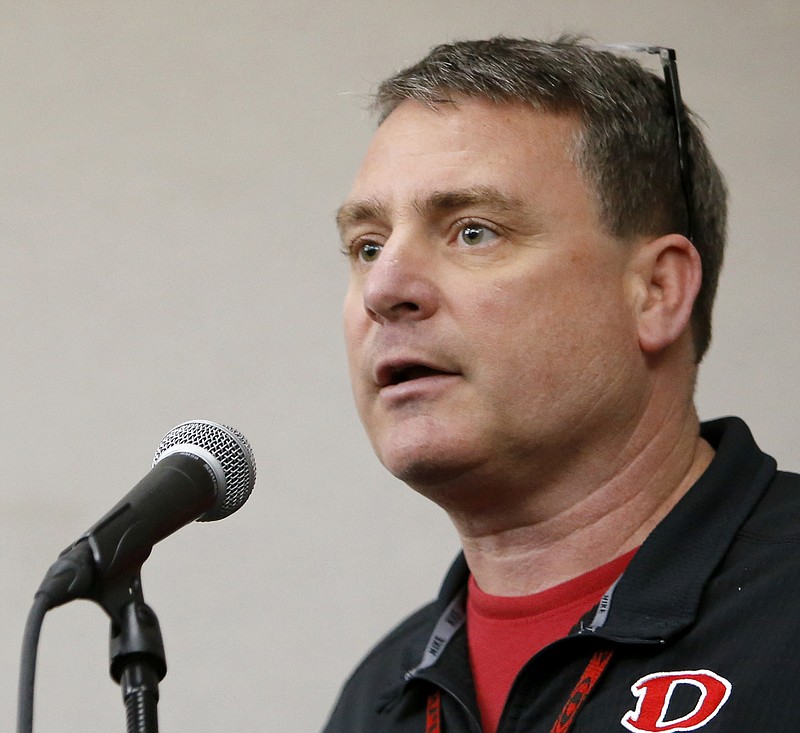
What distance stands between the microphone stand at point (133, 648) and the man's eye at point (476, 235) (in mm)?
708

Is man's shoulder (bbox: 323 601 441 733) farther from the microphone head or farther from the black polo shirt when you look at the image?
the microphone head

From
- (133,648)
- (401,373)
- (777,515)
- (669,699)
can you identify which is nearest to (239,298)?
(401,373)

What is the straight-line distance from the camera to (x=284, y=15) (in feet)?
9.26

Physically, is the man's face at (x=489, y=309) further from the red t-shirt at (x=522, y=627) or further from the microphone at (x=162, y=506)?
the microphone at (x=162, y=506)

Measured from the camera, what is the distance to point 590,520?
160 centimetres

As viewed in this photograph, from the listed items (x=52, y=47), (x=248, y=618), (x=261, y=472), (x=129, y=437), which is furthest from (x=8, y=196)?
(x=248, y=618)

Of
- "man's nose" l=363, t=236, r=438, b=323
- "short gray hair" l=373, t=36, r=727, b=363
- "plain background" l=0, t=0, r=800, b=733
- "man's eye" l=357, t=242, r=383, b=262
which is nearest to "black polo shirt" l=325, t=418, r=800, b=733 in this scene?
"short gray hair" l=373, t=36, r=727, b=363

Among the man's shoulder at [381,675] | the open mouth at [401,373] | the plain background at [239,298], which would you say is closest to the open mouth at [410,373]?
the open mouth at [401,373]

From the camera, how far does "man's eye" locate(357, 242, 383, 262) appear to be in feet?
5.69

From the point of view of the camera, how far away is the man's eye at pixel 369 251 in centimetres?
174

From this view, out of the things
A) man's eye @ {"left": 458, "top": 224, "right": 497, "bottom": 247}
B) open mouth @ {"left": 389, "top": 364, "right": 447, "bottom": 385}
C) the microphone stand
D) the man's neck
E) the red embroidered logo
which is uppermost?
man's eye @ {"left": 458, "top": 224, "right": 497, "bottom": 247}

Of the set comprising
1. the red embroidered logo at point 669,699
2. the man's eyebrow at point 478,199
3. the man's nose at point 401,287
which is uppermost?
the man's eyebrow at point 478,199

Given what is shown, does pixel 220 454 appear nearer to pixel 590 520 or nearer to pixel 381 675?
pixel 590 520

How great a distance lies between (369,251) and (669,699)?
746 mm
